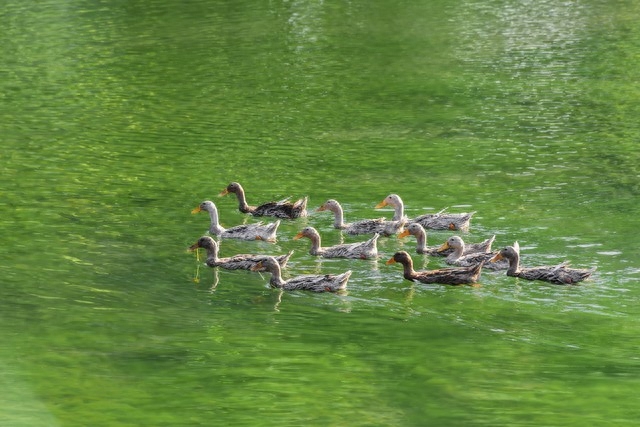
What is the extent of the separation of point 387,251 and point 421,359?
17.5 ft

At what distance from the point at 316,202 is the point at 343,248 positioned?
339 cm

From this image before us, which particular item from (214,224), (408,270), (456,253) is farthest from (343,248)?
(214,224)

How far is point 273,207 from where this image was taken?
83.3ft

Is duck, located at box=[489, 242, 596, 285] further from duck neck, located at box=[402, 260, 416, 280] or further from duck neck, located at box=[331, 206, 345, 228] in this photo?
duck neck, located at box=[331, 206, 345, 228]

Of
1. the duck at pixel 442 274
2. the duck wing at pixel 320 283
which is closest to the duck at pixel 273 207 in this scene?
the duck at pixel 442 274

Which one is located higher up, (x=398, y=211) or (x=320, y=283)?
(x=398, y=211)

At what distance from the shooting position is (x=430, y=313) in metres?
20.0

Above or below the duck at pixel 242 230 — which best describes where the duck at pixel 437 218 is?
above

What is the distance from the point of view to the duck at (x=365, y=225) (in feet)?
79.3

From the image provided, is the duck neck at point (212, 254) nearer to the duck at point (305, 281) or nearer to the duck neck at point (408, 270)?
the duck at point (305, 281)

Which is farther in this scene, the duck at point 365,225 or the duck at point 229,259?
the duck at point 365,225

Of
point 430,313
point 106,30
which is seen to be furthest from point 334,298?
point 106,30

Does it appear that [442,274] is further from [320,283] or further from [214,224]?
[214,224]

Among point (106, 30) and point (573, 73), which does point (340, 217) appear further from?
point (106, 30)
